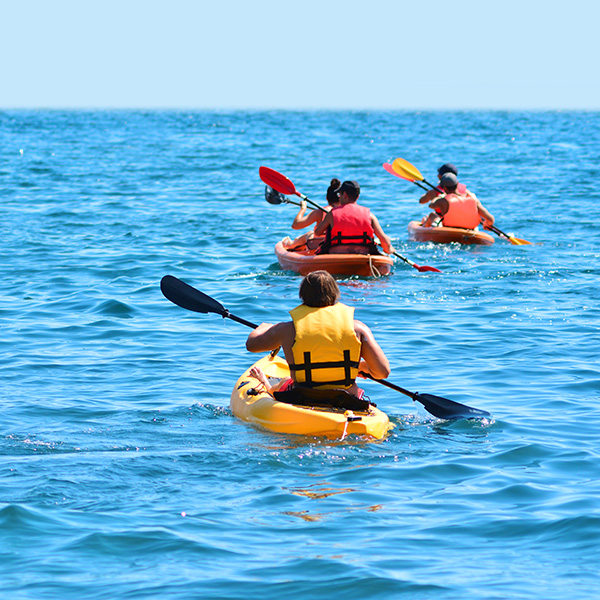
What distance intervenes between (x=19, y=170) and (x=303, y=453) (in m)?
23.4

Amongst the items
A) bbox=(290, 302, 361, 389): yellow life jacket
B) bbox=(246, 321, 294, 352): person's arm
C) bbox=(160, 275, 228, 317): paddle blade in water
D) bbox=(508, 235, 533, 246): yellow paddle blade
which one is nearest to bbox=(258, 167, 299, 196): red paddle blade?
Answer: bbox=(508, 235, 533, 246): yellow paddle blade

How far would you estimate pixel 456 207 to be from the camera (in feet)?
46.0

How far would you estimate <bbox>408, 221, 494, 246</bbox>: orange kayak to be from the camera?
14164mm

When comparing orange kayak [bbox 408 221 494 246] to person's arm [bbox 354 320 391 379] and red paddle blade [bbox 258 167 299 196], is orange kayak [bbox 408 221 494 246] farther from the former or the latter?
person's arm [bbox 354 320 391 379]

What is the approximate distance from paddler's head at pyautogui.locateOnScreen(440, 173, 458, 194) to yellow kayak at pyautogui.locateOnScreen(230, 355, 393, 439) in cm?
838

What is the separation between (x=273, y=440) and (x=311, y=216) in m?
6.27

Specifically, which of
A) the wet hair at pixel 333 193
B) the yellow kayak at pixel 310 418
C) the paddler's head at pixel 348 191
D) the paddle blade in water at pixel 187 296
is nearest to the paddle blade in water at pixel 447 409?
the yellow kayak at pixel 310 418

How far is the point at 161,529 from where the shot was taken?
4.55 metres

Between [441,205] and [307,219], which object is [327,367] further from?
[441,205]

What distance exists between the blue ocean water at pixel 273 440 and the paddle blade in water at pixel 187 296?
2.00ft

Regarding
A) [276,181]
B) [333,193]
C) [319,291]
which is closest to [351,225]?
[333,193]

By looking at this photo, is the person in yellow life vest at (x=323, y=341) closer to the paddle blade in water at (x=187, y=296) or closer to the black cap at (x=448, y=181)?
the paddle blade in water at (x=187, y=296)

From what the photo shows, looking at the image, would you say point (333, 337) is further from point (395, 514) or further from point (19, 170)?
point (19, 170)

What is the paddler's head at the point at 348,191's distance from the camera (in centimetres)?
1096
